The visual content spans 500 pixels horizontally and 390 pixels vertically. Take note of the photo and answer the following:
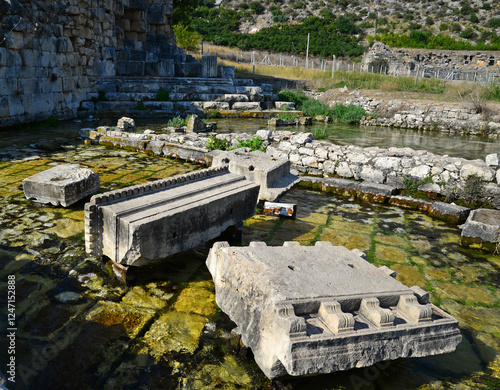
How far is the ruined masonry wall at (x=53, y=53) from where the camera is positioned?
9.98 meters

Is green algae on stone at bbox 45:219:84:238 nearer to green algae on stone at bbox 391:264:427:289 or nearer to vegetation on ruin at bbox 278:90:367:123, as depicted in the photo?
green algae on stone at bbox 391:264:427:289

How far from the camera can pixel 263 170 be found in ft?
17.0

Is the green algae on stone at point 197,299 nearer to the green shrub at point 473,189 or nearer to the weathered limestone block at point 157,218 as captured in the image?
the weathered limestone block at point 157,218

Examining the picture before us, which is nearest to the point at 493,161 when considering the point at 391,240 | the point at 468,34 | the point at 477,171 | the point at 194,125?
the point at 477,171

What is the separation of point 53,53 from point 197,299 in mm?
11024

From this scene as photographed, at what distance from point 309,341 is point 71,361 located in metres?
1.56

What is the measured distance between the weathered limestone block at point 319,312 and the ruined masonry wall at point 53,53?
9.46 meters

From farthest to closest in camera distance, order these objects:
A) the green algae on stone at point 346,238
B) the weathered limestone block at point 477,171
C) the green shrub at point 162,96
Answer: the green shrub at point 162,96 → the weathered limestone block at point 477,171 → the green algae on stone at point 346,238

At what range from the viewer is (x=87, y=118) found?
1302 centimetres

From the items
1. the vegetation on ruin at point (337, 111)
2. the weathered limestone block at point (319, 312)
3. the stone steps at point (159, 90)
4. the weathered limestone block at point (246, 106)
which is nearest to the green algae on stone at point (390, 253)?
the weathered limestone block at point (319, 312)

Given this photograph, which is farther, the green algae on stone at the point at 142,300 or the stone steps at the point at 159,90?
the stone steps at the point at 159,90

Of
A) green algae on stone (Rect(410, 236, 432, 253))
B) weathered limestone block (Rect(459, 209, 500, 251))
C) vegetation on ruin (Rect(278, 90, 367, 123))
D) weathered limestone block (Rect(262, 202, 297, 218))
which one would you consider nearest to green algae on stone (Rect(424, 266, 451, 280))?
green algae on stone (Rect(410, 236, 432, 253))

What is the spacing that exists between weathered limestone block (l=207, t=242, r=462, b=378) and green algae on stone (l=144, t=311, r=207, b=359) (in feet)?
0.99

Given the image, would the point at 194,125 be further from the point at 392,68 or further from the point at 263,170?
the point at 392,68
